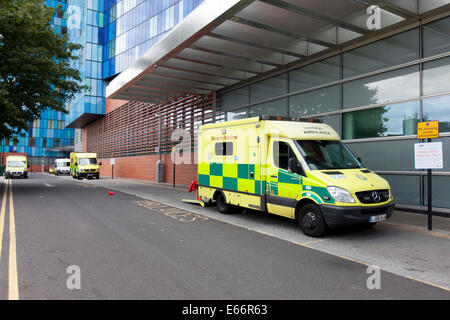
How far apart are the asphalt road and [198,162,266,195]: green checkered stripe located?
1224 mm

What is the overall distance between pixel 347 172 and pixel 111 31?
43080 mm

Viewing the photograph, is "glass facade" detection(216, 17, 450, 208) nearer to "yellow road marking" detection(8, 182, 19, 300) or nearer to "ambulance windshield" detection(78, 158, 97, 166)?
"yellow road marking" detection(8, 182, 19, 300)

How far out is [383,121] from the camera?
10648 mm

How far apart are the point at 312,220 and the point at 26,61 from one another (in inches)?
619

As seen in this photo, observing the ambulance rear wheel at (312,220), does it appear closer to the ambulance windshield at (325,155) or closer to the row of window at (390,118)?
the ambulance windshield at (325,155)

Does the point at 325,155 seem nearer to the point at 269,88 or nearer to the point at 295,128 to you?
the point at 295,128

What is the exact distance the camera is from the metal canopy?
32.1 feet

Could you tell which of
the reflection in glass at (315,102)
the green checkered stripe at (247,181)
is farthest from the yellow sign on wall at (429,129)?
the reflection in glass at (315,102)

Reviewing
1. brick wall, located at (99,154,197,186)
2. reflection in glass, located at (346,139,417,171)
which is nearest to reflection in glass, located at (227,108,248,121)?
brick wall, located at (99,154,197,186)

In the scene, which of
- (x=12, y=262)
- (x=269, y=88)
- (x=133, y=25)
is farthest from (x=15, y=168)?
(x=12, y=262)

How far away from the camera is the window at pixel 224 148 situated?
948 cm

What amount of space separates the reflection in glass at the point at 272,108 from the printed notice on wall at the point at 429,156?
7258 millimetres

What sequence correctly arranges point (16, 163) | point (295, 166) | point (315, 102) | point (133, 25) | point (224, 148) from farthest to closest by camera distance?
1. point (133, 25)
2. point (16, 163)
3. point (315, 102)
4. point (224, 148)
5. point (295, 166)
